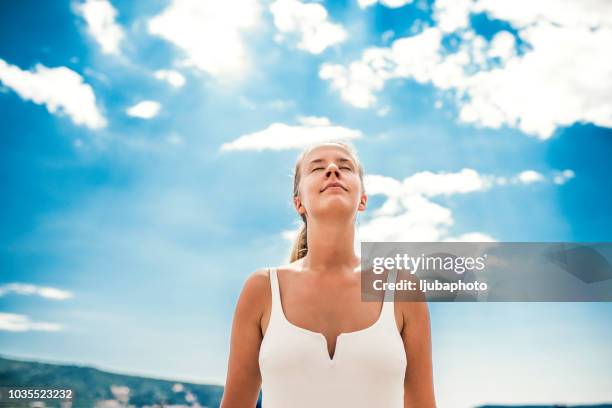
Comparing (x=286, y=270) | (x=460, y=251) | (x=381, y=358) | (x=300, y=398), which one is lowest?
(x=300, y=398)

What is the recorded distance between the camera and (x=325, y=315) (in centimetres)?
192

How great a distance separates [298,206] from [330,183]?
375mm

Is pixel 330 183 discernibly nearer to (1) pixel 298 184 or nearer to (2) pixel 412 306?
(1) pixel 298 184

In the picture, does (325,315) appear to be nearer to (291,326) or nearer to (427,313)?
(291,326)

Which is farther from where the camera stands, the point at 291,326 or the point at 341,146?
A: the point at 341,146

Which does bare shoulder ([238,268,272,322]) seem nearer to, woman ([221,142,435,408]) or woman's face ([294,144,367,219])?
woman ([221,142,435,408])

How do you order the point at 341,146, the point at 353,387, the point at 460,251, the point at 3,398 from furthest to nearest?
1. the point at 3,398
2. the point at 460,251
3. the point at 341,146
4. the point at 353,387

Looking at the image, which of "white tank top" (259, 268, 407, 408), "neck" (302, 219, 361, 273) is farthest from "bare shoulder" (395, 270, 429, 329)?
"neck" (302, 219, 361, 273)

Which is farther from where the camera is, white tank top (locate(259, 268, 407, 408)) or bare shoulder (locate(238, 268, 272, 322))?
bare shoulder (locate(238, 268, 272, 322))

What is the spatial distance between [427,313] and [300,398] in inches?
22.7

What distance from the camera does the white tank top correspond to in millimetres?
1757

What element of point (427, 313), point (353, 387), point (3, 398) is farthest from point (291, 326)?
point (3, 398)

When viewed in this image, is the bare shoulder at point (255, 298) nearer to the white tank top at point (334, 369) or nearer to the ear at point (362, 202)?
the white tank top at point (334, 369)

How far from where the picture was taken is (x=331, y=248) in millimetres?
2143
